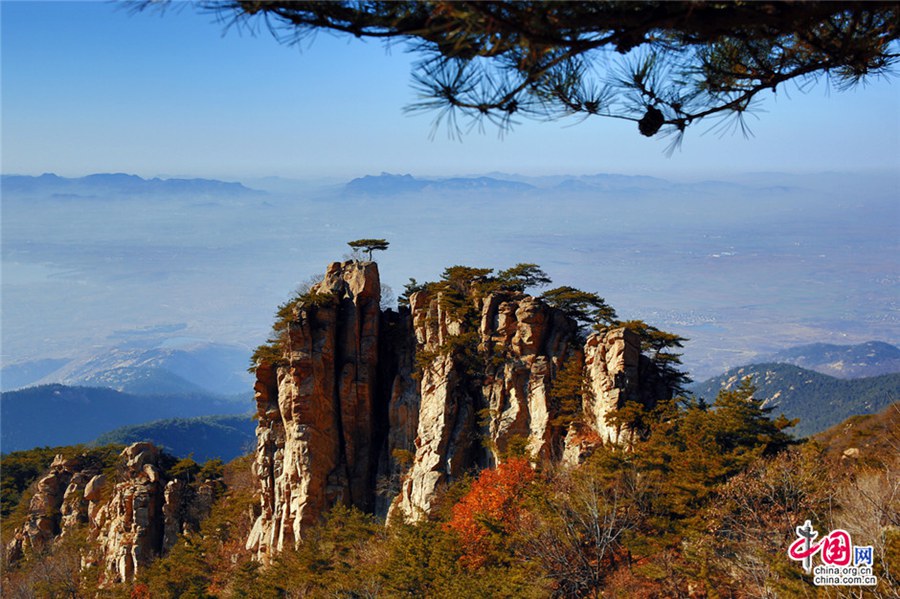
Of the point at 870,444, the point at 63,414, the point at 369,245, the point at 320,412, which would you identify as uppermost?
the point at 369,245

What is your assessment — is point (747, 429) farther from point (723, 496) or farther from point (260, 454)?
point (260, 454)

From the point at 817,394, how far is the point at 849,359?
102462 mm

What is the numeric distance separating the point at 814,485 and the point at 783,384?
8873 cm

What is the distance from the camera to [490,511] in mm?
18953

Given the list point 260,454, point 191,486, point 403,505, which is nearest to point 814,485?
point 403,505

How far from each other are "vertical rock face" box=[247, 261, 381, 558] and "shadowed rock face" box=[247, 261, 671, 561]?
0.04m

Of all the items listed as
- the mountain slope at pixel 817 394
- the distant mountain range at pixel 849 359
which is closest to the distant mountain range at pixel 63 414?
the mountain slope at pixel 817 394

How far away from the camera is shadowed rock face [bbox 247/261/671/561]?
2330 centimetres

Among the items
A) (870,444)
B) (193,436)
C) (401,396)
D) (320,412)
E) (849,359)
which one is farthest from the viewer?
(849,359)

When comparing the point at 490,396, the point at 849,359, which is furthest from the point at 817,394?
the point at 849,359

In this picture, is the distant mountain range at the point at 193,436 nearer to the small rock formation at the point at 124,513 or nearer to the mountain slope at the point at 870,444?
the small rock formation at the point at 124,513

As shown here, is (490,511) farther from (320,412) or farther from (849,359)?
(849,359)

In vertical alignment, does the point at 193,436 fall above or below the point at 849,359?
below

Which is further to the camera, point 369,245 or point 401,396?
point 369,245
